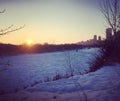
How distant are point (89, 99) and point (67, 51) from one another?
4.21 metres

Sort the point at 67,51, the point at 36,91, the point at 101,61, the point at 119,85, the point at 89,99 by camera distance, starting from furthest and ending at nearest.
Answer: the point at 101,61, the point at 67,51, the point at 36,91, the point at 119,85, the point at 89,99

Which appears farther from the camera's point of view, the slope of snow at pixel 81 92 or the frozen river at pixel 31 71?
the frozen river at pixel 31 71

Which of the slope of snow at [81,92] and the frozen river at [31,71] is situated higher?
the slope of snow at [81,92]

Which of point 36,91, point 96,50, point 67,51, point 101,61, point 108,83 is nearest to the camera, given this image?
point 108,83

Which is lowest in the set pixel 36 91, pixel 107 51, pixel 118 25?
pixel 36 91

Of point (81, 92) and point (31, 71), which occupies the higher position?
point (81, 92)

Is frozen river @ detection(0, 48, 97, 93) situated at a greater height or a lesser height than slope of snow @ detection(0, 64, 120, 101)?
lesser

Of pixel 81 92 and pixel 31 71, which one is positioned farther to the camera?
pixel 31 71

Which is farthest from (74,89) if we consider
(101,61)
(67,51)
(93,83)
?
(101,61)

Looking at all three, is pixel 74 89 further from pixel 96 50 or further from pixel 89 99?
pixel 96 50

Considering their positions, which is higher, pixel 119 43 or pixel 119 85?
pixel 119 43

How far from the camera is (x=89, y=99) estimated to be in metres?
5.35

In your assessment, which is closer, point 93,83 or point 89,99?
point 89,99

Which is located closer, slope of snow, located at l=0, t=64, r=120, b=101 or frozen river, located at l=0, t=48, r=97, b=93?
slope of snow, located at l=0, t=64, r=120, b=101
